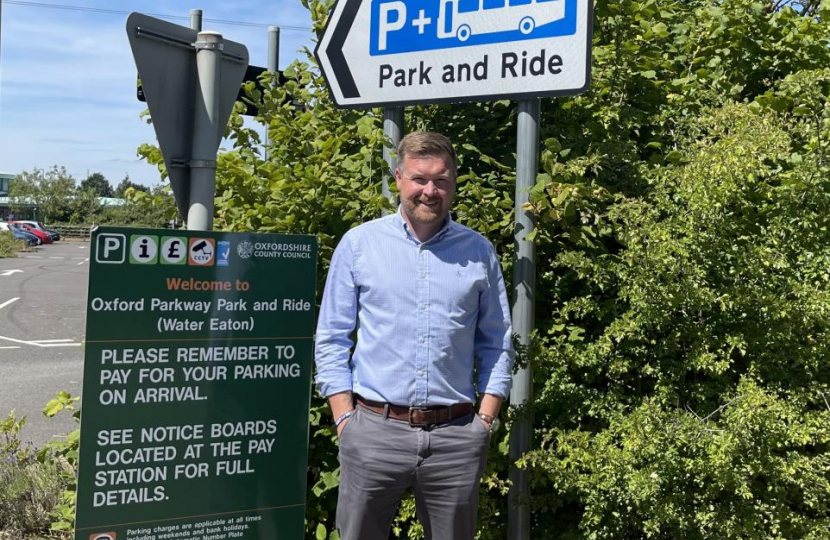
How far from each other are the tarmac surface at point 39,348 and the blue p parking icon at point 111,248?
201 cm

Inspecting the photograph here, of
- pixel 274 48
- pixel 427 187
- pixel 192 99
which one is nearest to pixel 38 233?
pixel 274 48

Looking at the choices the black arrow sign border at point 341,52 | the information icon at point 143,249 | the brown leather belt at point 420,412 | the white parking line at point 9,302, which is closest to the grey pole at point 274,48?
the black arrow sign border at point 341,52

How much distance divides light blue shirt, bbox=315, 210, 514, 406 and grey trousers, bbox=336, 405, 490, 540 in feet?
0.31

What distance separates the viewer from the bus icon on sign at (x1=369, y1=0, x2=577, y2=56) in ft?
9.23

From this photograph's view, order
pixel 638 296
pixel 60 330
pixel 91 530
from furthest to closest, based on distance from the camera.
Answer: pixel 60 330, pixel 638 296, pixel 91 530

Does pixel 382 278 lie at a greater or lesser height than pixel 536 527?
greater

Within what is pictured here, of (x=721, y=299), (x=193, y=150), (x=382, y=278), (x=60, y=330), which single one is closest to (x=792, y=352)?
(x=721, y=299)

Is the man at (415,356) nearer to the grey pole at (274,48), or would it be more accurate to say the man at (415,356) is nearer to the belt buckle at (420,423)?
the belt buckle at (420,423)

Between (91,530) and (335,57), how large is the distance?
1.95m

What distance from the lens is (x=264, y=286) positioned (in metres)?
2.85

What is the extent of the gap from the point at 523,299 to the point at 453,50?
95 cm

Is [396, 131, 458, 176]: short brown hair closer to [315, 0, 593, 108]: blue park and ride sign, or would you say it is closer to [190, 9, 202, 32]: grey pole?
[315, 0, 593, 108]: blue park and ride sign

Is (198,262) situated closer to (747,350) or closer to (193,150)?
(193,150)

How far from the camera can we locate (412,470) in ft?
8.23
